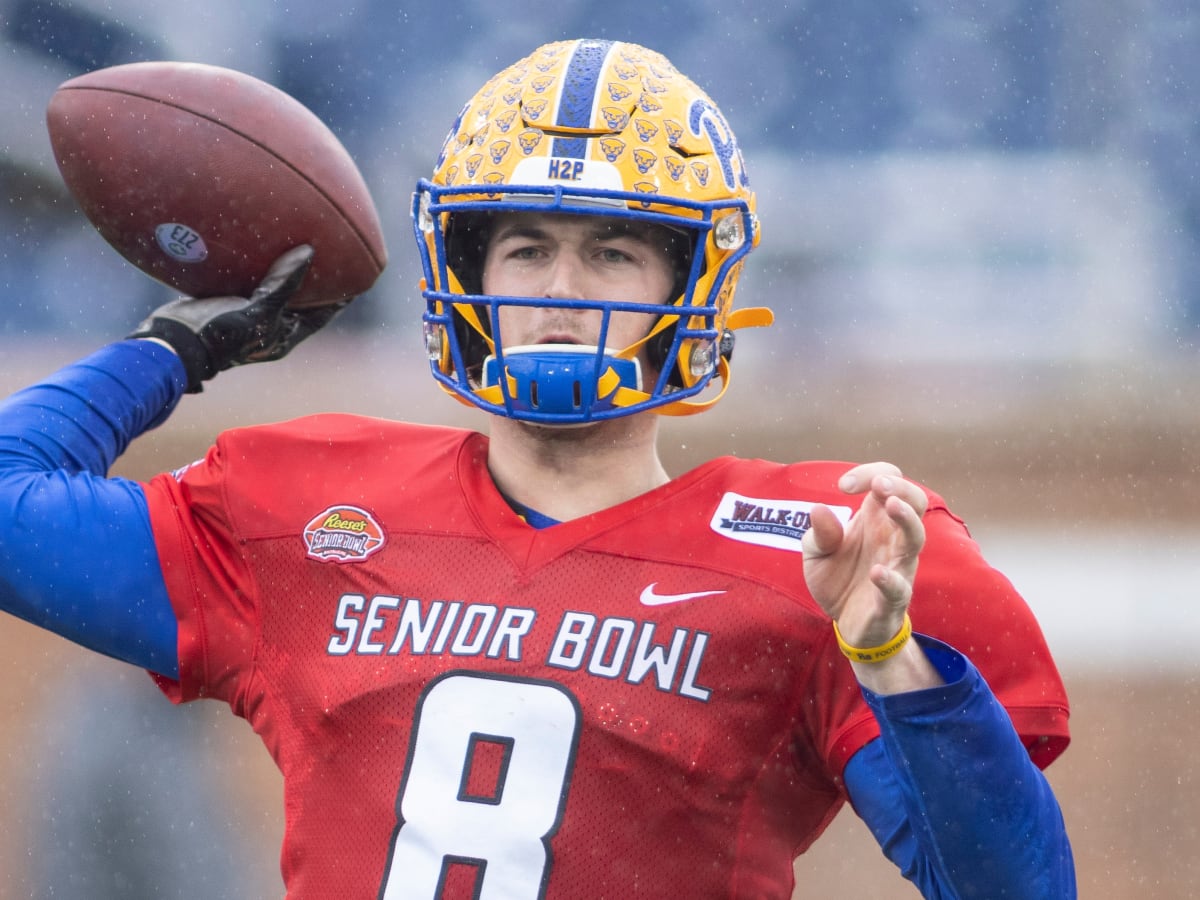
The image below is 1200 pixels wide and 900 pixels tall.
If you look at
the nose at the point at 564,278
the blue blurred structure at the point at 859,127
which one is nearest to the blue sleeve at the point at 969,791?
the nose at the point at 564,278

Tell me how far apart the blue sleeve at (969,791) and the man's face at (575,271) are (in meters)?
0.56

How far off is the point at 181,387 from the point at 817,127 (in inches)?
238

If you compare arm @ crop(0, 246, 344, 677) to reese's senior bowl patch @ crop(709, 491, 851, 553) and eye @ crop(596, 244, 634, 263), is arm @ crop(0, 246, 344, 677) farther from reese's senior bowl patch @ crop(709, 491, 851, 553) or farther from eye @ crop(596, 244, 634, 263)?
reese's senior bowl patch @ crop(709, 491, 851, 553)

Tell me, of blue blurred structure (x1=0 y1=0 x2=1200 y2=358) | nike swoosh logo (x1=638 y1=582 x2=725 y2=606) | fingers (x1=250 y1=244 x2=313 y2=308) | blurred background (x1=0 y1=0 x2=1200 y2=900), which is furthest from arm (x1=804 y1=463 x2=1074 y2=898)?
blue blurred structure (x1=0 y1=0 x2=1200 y2=358)

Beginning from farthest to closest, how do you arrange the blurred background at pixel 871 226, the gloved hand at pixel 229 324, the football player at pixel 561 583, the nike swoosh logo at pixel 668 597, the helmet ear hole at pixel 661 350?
the blurred background at pixel 871 226
the gloved hand at pixel 229 324
the helmet ear hole at pixel 661 350
the nike swoosh logo at pixel 668 597
the football player at pixel 561 583

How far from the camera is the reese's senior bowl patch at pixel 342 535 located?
1.65 meters

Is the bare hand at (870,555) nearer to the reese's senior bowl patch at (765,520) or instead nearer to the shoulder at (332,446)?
the reese's senior bowl patch at (765,520)

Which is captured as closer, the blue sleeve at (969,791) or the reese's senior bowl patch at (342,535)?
the blue sleeve at (969,791)

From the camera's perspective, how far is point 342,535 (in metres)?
1.67

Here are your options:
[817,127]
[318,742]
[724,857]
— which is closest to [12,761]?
[318,742]

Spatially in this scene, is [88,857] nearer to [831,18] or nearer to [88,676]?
[88,676]

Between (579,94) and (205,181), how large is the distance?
51 centimetres

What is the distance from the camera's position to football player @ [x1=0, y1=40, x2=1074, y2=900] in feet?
4.62

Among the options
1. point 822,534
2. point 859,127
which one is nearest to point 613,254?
point 822,534
